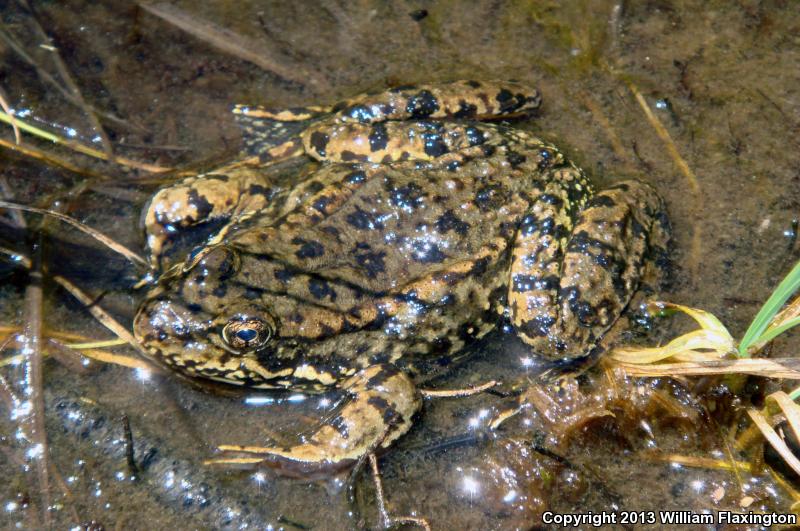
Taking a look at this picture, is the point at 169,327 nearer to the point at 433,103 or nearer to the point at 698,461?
the point at 433,103

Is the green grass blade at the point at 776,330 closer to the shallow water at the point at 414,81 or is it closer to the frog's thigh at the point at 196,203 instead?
the shallow water at the point at 414,81

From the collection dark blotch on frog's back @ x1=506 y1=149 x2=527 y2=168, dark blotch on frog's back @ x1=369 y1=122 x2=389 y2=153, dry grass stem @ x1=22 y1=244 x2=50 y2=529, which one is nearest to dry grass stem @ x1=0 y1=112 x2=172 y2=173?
dry grass stem @ x1=22 y1=244 x2=50 y2=529

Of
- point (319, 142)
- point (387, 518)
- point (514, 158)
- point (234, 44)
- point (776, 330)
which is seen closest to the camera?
point (776, 330)

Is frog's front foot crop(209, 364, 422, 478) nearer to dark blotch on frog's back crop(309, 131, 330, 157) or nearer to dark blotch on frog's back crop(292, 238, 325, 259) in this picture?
dark blotch on frog's back crop(292, 238, 325, 259)

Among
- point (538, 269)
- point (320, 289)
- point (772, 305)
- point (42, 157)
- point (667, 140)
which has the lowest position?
point (42, 157)

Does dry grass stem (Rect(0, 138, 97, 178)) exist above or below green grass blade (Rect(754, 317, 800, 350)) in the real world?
below

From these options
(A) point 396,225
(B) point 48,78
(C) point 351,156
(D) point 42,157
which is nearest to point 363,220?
(A) point 396,225

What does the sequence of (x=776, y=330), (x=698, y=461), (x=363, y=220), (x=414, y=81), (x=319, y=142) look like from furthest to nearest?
(x=414, y=81) → (x=319, y=142) → (x=363, y=220) → (x=698, y=461) → (x=776, y=330)
